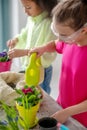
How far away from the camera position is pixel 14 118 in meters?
0.88

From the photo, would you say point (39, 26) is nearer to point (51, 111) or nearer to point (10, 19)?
point (51, 111)

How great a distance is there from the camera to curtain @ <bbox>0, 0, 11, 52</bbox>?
268cm

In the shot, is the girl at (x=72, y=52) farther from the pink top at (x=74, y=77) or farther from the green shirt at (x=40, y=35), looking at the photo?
the green shirt at (x=40, y=35)

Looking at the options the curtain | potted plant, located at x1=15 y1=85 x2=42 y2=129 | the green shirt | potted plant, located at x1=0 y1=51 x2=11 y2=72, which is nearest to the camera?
potted plant, located at x1=15 y1=85 x2=42 y2=129

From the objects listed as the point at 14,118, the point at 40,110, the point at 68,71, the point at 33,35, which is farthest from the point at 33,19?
the point at 14,118

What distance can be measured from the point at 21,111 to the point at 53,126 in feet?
0.45

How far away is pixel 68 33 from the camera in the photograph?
987 millimetres

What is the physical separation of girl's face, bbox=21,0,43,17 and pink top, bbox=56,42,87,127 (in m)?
0.32

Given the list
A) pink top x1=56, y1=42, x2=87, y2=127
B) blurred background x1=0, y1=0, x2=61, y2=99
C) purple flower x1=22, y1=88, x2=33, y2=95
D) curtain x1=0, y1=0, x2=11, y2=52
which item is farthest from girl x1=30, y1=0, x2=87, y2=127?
curtain x1=0, y1=0, x2=11, y2=52

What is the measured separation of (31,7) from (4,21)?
54.1 inches

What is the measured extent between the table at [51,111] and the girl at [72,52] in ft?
0.10

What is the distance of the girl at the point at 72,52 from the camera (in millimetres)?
954

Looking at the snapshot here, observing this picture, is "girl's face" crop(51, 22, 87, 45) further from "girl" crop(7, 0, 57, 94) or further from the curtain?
the curtain

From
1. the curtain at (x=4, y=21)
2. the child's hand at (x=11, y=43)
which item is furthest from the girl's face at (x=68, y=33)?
the curtain at (x=4, y=21)
